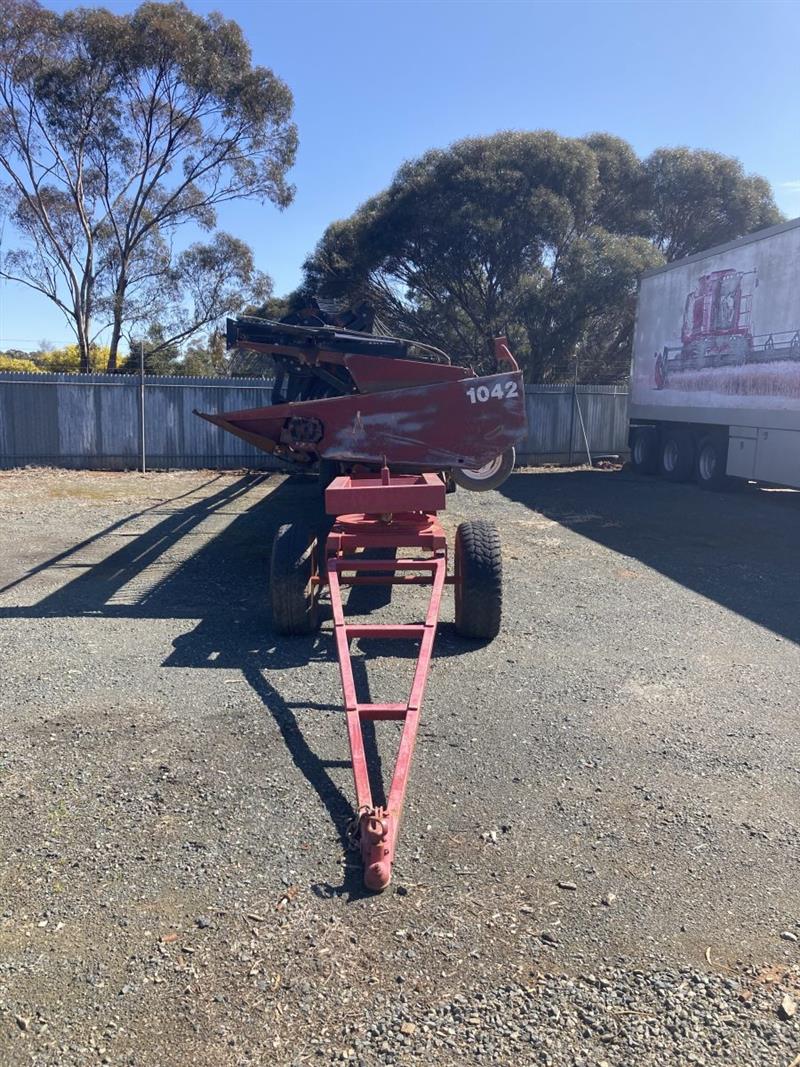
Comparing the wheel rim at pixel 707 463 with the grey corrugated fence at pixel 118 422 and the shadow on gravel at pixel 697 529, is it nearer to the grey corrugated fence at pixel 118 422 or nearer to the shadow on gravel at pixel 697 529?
the shadow on gravel at pixel 697 529

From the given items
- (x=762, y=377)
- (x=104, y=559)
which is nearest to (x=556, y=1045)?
(x=104, y=559)

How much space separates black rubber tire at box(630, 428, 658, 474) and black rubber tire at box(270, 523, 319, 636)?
46.4 feet

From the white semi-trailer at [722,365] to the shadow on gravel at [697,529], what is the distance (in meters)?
0.76

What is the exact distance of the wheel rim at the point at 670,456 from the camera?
18125mm

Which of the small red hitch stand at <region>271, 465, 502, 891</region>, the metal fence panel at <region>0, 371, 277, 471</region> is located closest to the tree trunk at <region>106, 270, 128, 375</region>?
the metal fence panel at <region>0, 371, 277, 471</region>

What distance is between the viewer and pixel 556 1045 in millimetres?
2590

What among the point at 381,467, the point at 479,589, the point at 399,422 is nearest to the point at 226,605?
the point at 381,467

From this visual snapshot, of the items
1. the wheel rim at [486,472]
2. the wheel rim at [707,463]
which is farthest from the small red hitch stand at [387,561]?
the wheel rim at [707,463]

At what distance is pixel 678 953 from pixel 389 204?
26.5 m

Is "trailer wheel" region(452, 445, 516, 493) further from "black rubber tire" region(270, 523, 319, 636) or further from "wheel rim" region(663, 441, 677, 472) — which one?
"wheel rim" region(663, 441, 677, 472)

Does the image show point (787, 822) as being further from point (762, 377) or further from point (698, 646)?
point (762, 377)

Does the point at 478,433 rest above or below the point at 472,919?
above

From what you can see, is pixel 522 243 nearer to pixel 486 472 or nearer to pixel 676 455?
pixel 676 455

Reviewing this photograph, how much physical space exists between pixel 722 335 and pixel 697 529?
195 inches
